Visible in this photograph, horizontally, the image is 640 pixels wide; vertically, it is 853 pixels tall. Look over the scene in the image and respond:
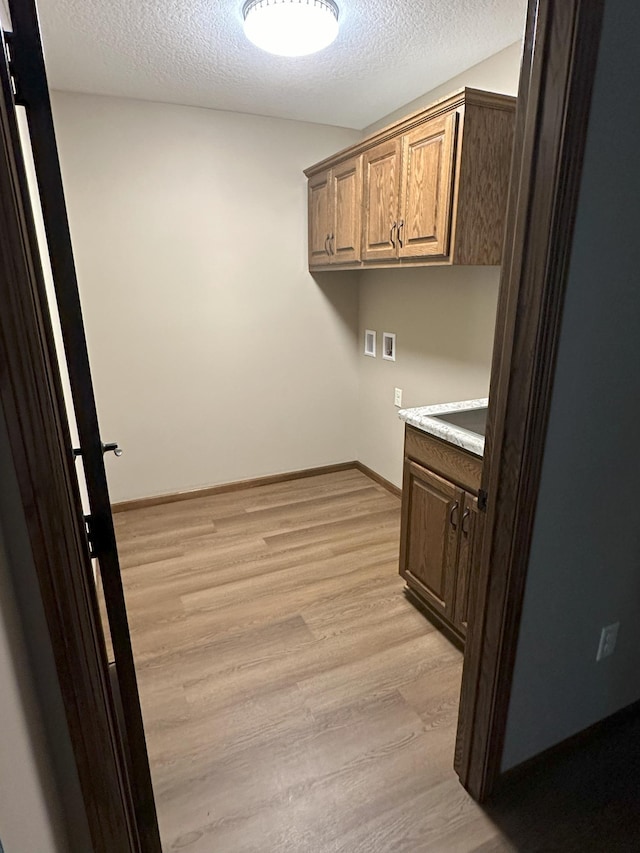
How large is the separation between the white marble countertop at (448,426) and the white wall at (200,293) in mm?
1573

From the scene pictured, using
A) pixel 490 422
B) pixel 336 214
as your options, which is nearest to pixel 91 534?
pixel 490 422

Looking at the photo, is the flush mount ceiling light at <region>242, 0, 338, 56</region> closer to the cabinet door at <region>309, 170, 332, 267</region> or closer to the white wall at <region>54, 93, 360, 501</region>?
the cabinet door at <region>309, 170, 332, 267</region>

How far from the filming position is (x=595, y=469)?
129 cm

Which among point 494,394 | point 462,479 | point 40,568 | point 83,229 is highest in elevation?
point 83,229

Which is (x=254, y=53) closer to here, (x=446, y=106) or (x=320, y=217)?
(x=446, y=106)

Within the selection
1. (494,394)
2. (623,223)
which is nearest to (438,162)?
(623,223)

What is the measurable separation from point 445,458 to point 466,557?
0.40 m

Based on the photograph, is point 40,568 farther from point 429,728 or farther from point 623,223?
point 429,728

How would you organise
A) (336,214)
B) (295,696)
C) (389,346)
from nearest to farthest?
(295,696), (336,214), (389,346)

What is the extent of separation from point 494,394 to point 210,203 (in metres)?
2.61

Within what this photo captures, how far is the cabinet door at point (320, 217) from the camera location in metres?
3.12

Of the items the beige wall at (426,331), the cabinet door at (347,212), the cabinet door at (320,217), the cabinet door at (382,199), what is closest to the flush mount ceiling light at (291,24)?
the cabinet door at (382,199)

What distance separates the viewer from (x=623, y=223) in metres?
1.09

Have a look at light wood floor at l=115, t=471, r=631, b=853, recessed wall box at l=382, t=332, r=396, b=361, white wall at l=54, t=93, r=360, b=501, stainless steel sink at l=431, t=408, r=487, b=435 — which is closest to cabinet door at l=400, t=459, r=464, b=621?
light wood floor at l=115, t=471, r=631, b=853
